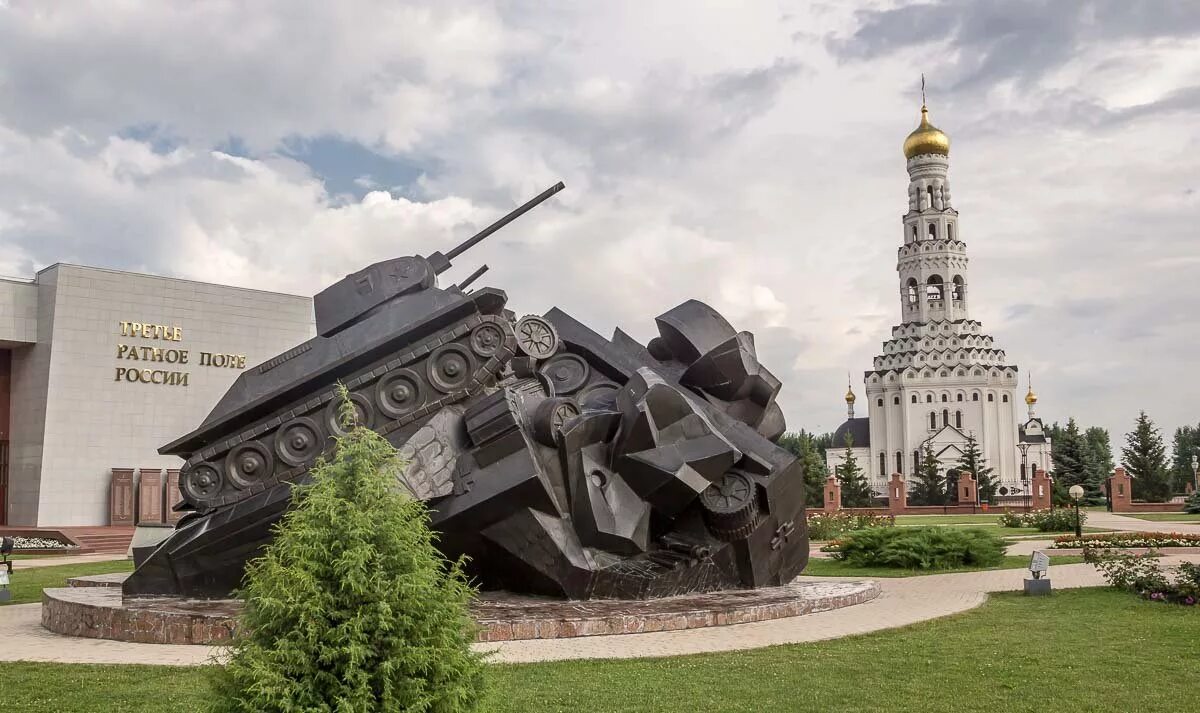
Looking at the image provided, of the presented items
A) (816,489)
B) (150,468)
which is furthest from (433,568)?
(816,489)

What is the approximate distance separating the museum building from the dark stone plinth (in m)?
24.2

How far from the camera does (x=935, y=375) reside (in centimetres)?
9331

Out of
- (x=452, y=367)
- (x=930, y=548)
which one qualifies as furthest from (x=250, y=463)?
(x=930, y=548)

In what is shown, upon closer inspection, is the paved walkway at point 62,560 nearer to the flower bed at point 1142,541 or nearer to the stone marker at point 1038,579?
the stone marker at point 1038,579

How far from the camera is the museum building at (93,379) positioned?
117 ft

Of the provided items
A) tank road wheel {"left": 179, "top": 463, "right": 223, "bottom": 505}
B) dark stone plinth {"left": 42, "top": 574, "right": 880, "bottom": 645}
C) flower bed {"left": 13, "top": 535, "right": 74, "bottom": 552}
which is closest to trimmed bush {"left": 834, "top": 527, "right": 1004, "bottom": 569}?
dark stone plinth {"left": 42, "top": 574, "right": 880, "bottom": 645}

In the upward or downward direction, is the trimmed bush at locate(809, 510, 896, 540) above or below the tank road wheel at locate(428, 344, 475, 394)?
below

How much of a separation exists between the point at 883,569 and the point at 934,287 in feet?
269

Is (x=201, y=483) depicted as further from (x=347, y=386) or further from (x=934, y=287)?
(x=934, y=287)

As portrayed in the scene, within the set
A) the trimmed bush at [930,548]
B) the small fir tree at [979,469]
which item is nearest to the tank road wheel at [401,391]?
the trimmed bush at [930,548]

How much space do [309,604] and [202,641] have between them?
6580mm

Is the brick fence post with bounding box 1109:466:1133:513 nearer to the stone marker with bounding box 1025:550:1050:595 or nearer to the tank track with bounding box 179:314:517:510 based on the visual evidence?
the stone marker with bounding box 1025:550:1050:595

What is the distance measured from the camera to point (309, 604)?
17.3 ft

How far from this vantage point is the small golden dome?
96812 millimetres
